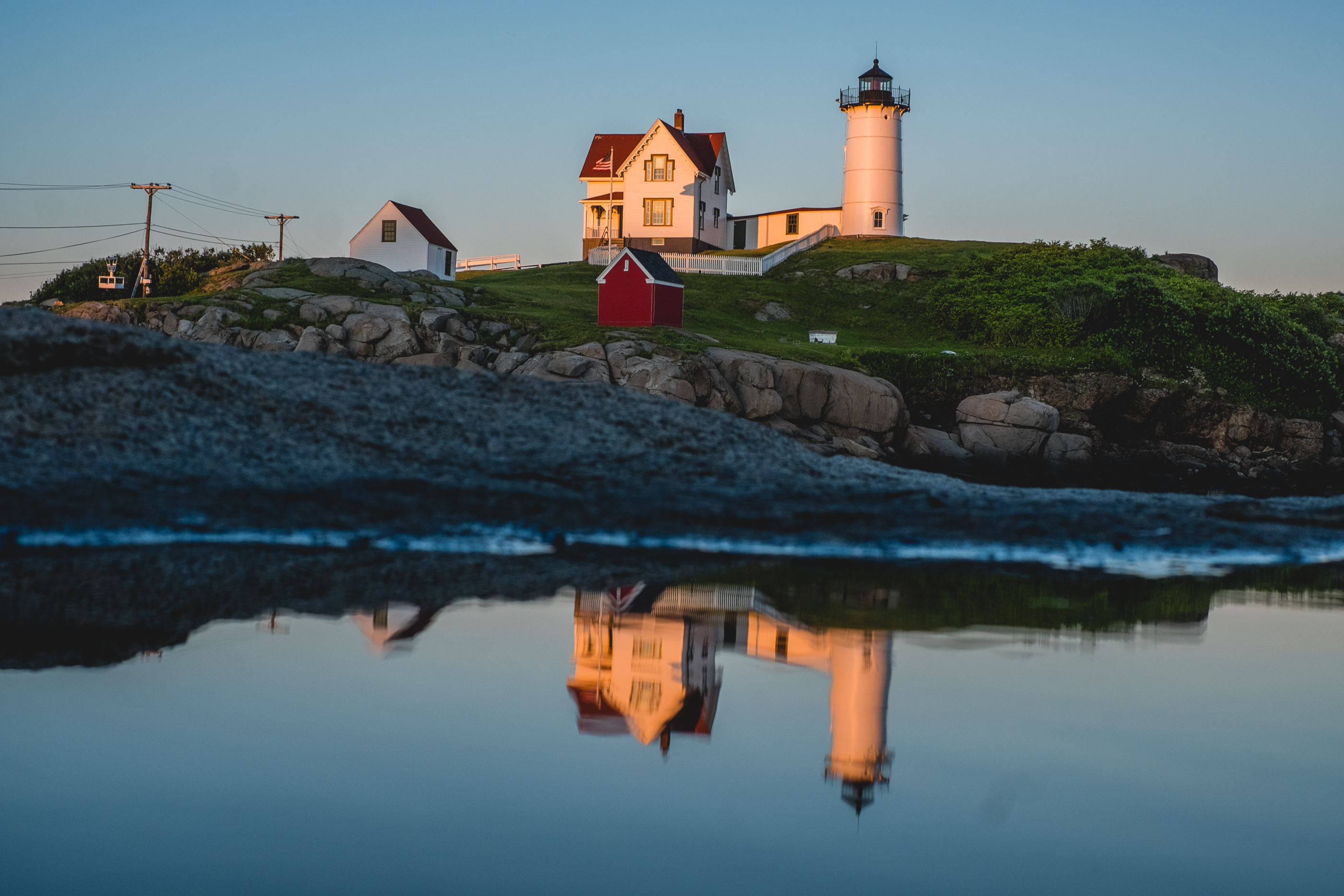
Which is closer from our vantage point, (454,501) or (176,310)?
(454,501)

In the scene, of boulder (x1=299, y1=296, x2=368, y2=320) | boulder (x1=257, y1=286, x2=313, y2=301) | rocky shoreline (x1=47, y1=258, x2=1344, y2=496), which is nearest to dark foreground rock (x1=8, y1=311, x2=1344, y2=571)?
rocky shoreline (x1=47, y1=258, x2=1344, y2=496)

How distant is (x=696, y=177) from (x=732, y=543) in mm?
53752

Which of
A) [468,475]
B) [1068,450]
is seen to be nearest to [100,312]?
[1068,450]

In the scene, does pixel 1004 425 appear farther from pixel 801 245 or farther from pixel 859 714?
pixel 859 714

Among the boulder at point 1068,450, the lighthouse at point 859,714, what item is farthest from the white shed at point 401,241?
the lighthouse at point 859,714

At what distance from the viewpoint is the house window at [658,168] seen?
204 ft

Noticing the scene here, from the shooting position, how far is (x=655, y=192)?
62656 millimetres

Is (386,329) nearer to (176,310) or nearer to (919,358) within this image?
(176,310)

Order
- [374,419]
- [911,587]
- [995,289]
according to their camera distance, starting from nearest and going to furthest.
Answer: [911,587], [374,419], [995,289]

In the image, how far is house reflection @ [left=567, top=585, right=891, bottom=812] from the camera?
4.71 meters

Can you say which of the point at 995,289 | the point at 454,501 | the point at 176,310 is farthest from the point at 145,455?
the point at 995,289

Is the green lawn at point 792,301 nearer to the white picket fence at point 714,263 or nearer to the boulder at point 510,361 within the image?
the white picket fence at point 714,263

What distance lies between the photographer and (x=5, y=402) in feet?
44.3

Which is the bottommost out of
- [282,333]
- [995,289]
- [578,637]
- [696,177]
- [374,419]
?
[578,637]
